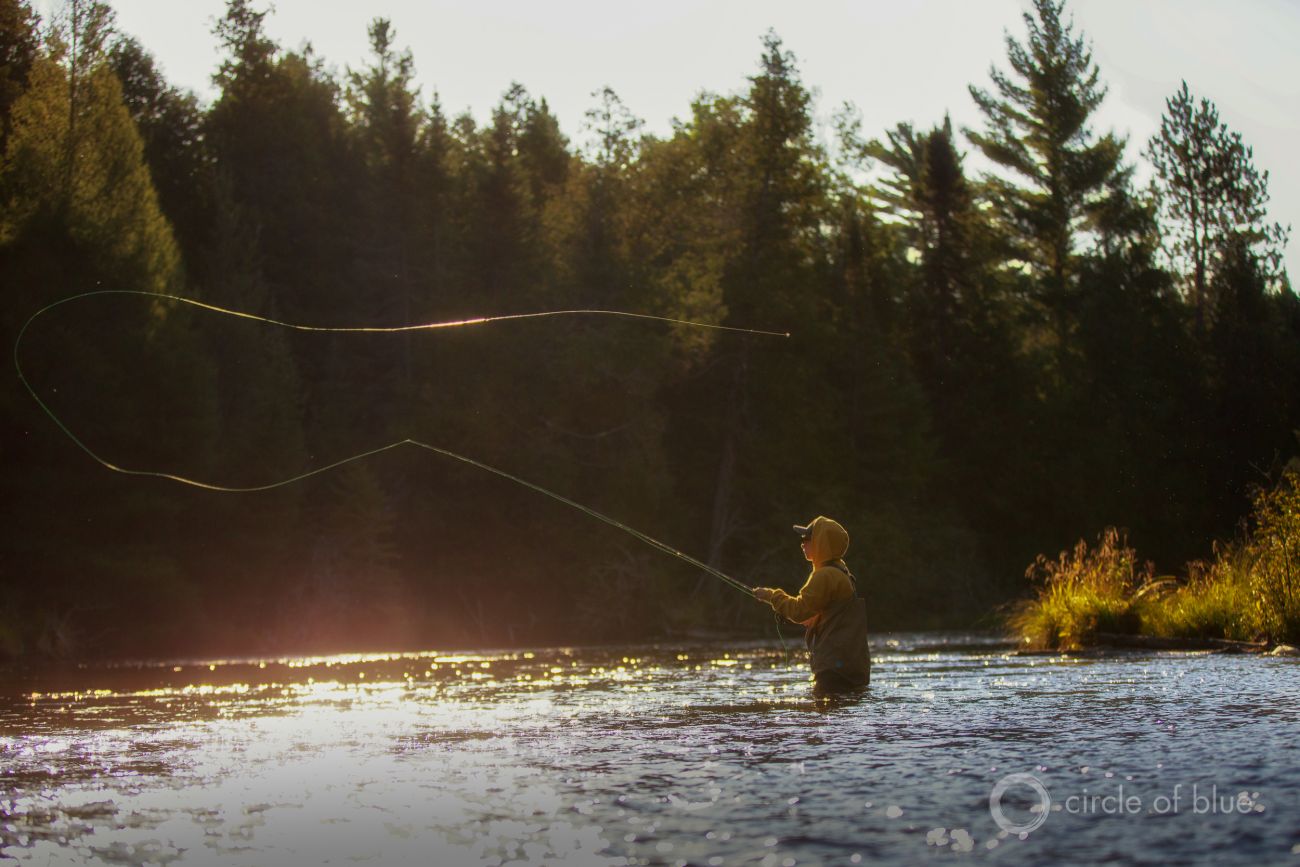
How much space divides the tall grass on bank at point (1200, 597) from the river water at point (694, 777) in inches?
115

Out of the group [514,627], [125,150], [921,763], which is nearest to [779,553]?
[514,627]

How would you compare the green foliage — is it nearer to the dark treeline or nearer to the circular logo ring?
the circular logo ring

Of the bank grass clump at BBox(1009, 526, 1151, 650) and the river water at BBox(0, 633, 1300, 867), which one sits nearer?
the river water at BBox(0, 633, 1300, 867)

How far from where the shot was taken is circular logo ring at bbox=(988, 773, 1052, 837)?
16.5ft

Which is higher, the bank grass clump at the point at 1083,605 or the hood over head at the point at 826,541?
the hood over head at the point at 826,541

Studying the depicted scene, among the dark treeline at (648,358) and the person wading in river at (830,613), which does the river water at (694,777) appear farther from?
the dark treeline at (648,358)

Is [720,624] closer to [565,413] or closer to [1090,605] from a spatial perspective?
[565,413]

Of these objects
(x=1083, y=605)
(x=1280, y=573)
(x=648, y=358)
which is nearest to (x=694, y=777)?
(x=1280, y=573)

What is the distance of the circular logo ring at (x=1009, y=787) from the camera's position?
504 centimetres

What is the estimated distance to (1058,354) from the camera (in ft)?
170

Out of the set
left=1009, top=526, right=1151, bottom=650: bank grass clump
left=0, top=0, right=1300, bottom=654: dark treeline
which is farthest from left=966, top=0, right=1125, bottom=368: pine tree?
left=1009, top=526, right=1151, bottom=650: bank grass clump

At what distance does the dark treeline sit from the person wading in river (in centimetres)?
2509

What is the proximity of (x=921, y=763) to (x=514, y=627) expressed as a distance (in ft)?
124

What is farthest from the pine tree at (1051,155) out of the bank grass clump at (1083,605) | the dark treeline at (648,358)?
the bank grass clump at (1083,605)
